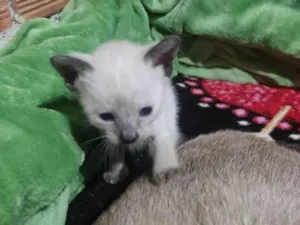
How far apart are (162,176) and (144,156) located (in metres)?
0.20

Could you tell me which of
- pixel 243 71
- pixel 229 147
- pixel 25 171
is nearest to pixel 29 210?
pixel 25 171

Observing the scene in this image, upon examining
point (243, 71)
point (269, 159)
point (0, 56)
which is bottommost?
point (243, 71)

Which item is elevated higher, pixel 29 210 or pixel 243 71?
pixel 29 210

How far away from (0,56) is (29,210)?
64cm

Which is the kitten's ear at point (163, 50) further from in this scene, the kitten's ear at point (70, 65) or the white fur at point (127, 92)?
the kitten's ear at point (70, 65)

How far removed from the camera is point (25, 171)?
3.95 ft

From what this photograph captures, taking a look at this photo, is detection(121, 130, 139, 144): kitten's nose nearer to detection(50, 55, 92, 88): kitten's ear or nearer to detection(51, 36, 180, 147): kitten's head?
detection(51, 36, 180, 147): kitten's head

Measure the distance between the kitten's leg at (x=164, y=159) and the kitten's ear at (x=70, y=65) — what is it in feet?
0.84

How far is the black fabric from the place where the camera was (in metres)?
1.38

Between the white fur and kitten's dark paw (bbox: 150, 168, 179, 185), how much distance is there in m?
0.01

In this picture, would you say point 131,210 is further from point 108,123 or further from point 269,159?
point 269,159

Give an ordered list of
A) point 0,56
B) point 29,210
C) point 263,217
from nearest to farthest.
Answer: point 263,217 < point 29,210 < point 0,56

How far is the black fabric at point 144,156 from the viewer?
1.38 meters

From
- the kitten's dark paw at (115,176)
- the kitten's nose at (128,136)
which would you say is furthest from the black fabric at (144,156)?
the kitten's nose at (128,136)
